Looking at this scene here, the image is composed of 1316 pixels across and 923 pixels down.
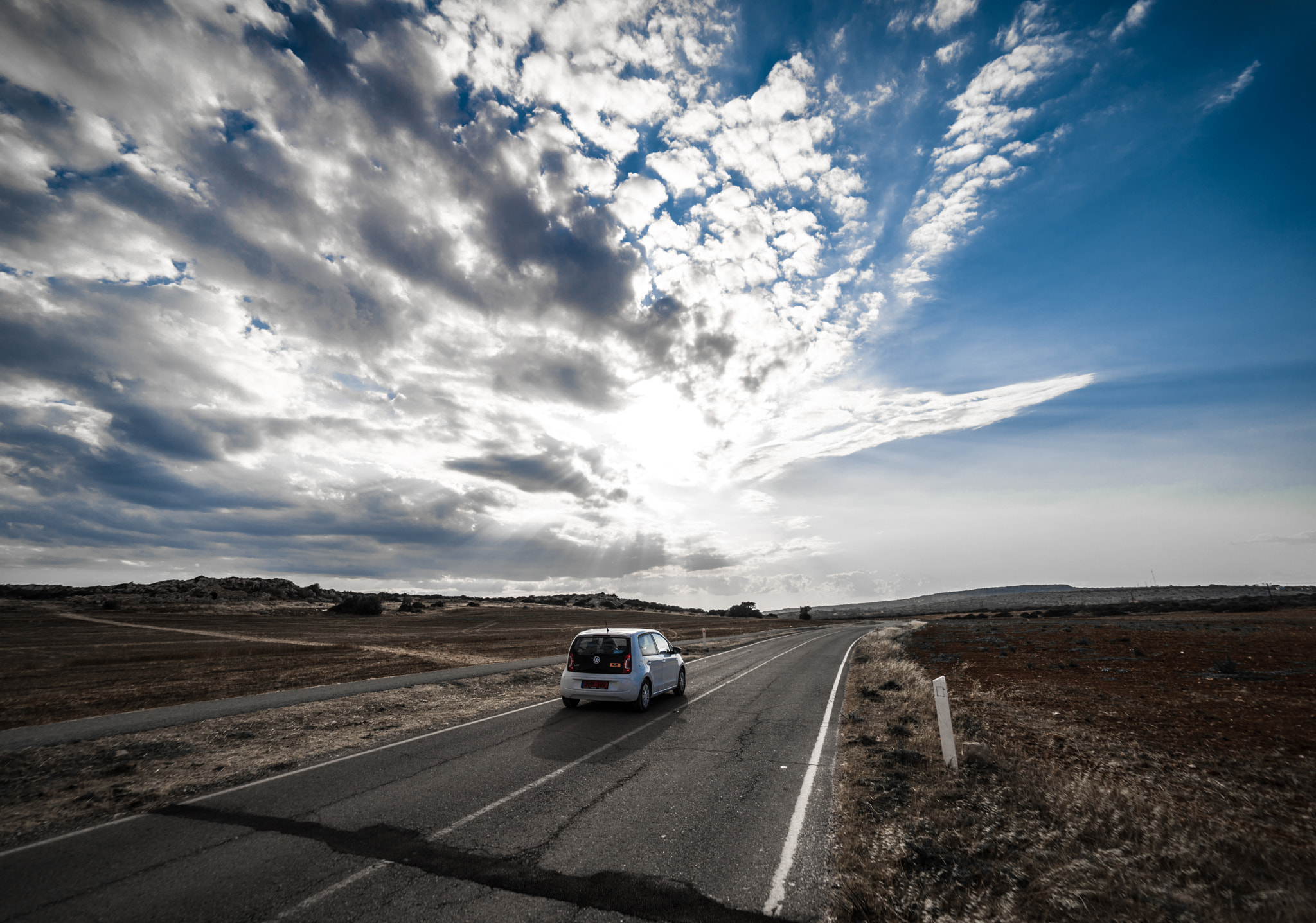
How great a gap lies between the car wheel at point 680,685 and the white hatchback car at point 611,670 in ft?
4.91

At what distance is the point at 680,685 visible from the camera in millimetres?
15242

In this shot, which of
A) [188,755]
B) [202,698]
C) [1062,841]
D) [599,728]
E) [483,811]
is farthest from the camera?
[202,698]

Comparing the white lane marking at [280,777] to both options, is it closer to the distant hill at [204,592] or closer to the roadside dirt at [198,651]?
the roadside dirt at [198,651]

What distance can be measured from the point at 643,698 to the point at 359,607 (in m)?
80.3

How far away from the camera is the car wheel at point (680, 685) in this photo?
15.0 metres

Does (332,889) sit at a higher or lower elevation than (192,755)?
higher

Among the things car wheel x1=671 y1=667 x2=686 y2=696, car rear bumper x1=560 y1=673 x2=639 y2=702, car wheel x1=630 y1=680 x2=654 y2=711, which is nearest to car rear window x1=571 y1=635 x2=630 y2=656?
car rear bumper x1=560 y1=673 x2=639 y2=702

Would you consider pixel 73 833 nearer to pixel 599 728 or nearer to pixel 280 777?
pixel 280 777

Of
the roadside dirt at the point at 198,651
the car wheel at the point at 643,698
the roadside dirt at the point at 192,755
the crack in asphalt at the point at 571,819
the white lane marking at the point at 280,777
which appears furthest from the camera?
the roadside dirt at the point at 198,651

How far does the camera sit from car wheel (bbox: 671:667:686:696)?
15.0 metres

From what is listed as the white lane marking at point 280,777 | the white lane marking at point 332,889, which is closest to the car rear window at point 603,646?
the white lane marking at point 280,777

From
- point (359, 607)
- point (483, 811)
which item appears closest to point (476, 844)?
point (483, 811)

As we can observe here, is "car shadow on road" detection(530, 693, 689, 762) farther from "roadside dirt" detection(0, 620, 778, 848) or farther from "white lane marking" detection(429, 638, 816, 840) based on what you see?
"roadside dirt" detection(0, 620, 778, 848)

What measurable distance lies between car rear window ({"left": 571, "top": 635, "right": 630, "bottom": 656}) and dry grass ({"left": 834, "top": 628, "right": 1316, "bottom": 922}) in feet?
18.0
